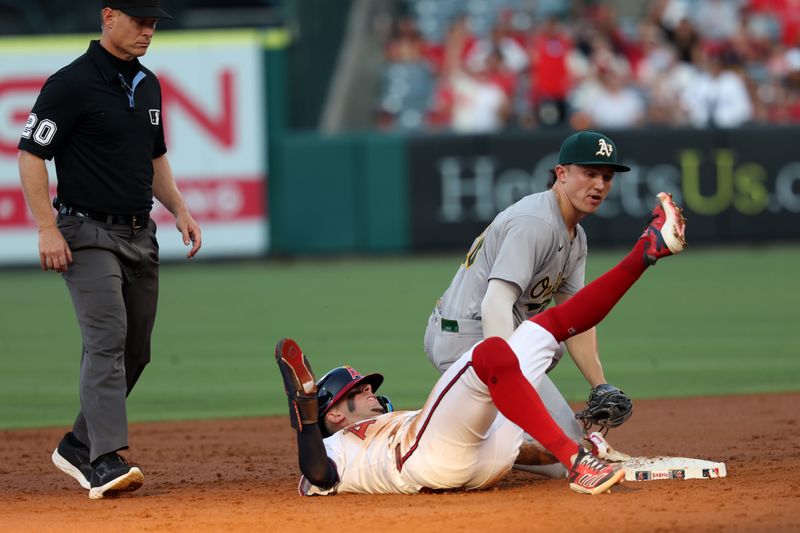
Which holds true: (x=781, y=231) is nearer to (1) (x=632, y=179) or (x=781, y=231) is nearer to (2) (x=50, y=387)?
(1) (x=632, y=179)

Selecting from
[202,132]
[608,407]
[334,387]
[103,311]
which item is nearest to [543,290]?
[608,407]

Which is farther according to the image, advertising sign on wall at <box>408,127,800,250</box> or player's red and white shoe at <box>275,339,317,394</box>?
advertising sign on wall at <box>408,127,800,250</box>

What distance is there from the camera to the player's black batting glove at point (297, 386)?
500cm

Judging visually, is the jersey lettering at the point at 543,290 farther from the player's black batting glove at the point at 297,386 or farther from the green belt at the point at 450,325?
the player's black batting glove at the point at 297,386

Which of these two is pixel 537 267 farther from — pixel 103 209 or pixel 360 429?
pixel 103 209

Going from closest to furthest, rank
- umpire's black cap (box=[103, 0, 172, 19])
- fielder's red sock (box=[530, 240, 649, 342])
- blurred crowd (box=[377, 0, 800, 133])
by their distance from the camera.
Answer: fielder's red sock (box=[530, 240, 649, 342]), umpire's black cap (box=[103, 0, 172, 19]), blurred crowd (box=[377, 0, 800, 133])

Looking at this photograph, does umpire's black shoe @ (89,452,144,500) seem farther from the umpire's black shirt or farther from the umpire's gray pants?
the umpire's black shirt

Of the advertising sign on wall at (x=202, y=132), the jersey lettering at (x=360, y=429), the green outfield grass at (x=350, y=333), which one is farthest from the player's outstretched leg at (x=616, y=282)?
the advertising sign on wall at (x=202, y=132)

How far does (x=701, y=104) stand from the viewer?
55.3ft

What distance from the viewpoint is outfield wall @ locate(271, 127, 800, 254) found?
16078 millimetres

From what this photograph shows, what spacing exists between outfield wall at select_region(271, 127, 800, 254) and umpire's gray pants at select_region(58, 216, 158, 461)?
10646 millimetres

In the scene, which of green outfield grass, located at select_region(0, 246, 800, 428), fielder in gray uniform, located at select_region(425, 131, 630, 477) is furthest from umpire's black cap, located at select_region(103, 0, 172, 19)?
green outfield grass, located at select_region(0, 246, 800, 428)

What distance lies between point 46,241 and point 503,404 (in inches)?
75.7

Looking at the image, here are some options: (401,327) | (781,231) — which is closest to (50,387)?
(401,327)
